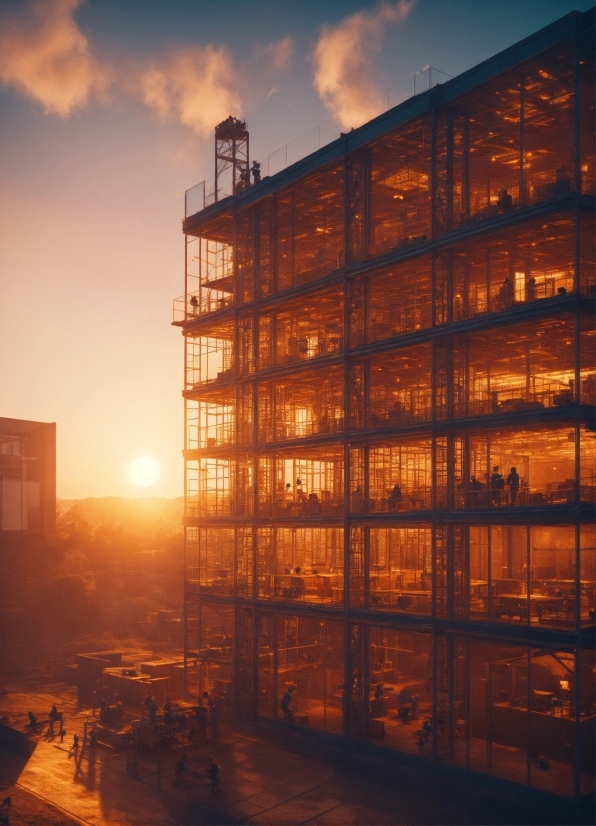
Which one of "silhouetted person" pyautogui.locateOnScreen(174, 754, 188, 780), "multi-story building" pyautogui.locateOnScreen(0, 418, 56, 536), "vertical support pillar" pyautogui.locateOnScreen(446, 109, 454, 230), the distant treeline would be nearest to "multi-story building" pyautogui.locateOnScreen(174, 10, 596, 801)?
"vertical support pillar" pyautogui.locateOnScreen(446, 109, 454, 230)

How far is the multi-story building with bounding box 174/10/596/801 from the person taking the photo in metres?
32.0

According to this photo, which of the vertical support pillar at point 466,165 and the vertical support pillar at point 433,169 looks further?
the vertical support pillar at point 466,165

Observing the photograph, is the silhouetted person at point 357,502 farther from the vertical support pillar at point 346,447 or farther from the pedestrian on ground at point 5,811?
the pedestrian on ground at point 5,811

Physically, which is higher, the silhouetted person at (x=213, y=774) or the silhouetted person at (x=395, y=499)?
the silhouetted person at (x=395, y=499)

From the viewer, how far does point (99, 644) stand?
225 ft

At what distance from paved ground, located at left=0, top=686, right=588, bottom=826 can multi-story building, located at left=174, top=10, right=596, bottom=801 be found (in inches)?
60.5

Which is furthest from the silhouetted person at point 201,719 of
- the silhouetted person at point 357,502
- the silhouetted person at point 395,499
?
the silhouetted person at point 395,499

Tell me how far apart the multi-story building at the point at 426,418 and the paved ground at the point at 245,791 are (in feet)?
5.04

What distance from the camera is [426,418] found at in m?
38.5

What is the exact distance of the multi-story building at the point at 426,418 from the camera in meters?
32.0

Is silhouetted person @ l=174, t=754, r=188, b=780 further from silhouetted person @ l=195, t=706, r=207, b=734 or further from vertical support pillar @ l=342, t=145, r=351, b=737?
vertical support pillar @ l=342, t=145, r=351, b=737

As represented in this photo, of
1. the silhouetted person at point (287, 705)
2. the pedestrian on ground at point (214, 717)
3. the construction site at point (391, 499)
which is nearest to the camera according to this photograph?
the construction site at point (391, 499)

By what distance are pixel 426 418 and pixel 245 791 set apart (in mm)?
17756

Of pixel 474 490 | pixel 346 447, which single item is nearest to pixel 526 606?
pixel 474 490
